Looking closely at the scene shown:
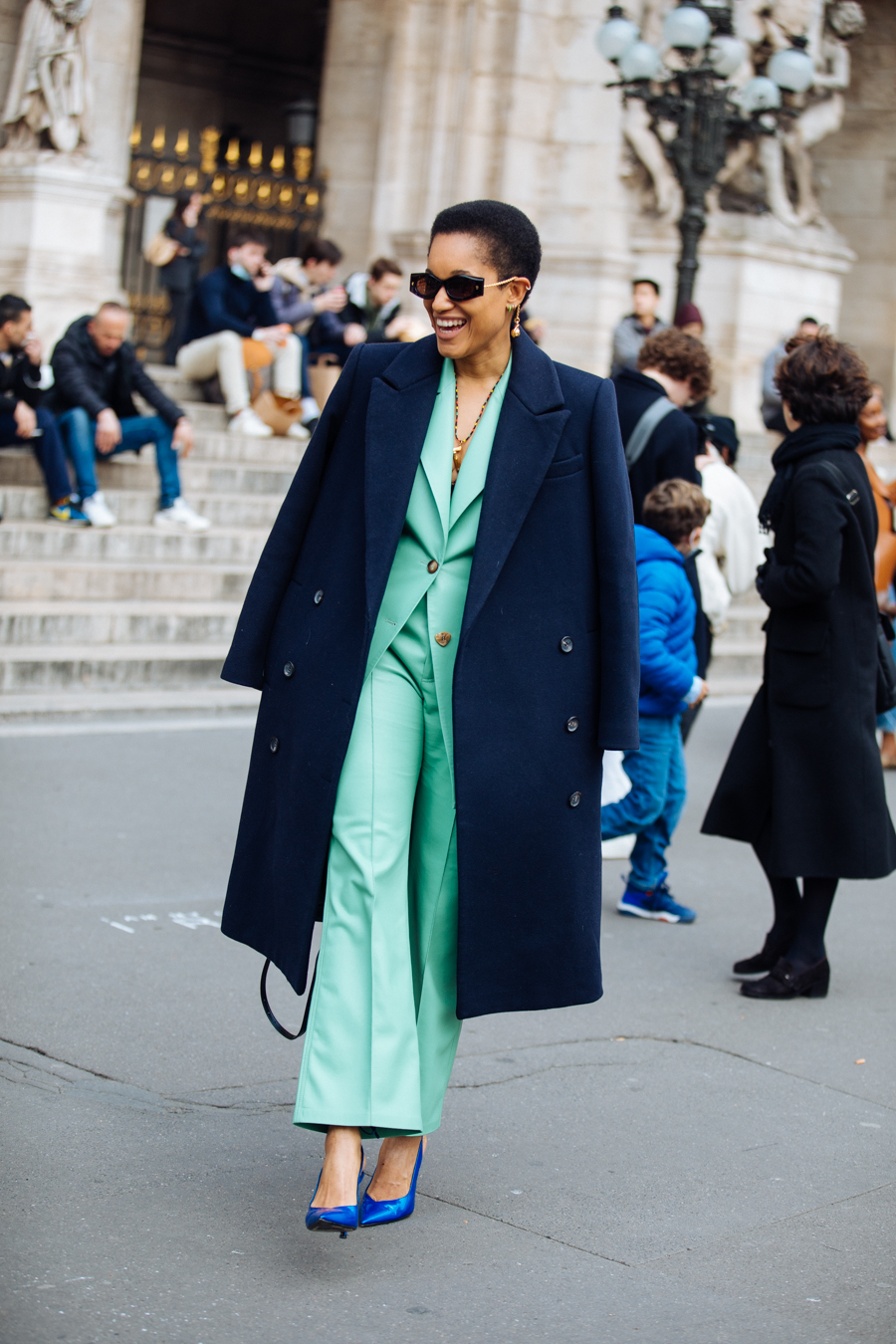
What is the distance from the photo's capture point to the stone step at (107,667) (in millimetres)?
9539

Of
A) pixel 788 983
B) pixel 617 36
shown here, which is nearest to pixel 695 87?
pixel 617 36

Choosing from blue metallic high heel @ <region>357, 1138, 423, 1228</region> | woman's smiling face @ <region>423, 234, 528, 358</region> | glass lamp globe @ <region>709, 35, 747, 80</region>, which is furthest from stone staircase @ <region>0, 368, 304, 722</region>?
woman's smiling face @ <region>423, 234, 528, 358</region>

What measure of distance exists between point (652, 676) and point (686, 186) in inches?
321

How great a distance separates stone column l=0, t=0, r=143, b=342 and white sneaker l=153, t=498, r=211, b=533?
10.0 ft

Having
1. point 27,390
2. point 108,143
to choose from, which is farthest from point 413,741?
point 108,143

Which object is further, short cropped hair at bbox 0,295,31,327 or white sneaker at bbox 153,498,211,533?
white sneaker at bbox 153,498,211,533

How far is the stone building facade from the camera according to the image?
46.7ft

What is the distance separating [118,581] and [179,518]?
947 mm

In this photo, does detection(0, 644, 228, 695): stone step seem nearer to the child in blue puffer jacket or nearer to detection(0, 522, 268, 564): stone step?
detection(0, 522, 268, 564): stone step

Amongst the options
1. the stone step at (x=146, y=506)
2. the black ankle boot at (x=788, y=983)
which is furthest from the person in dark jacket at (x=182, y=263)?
the black ankle boot at (x=788, y=983)

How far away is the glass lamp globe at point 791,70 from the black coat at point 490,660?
11247 millimetres

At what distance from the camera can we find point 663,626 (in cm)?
640

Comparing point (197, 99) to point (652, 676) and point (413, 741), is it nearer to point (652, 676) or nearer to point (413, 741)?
point (652, 676)

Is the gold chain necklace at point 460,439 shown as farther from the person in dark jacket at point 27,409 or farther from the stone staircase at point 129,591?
the person in dark jacket at point 27,409
